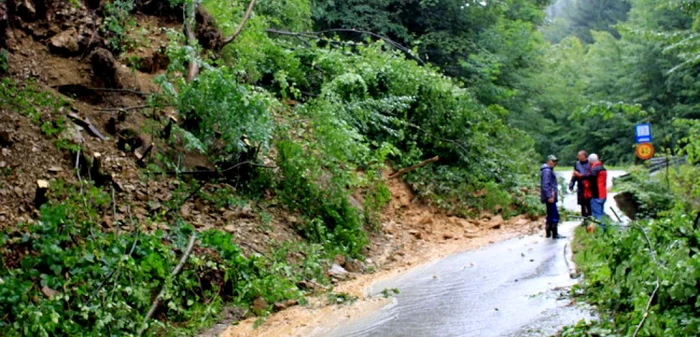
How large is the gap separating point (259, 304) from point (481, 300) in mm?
2472

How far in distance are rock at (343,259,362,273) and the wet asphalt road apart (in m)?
0.74

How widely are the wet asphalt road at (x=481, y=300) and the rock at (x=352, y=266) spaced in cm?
74

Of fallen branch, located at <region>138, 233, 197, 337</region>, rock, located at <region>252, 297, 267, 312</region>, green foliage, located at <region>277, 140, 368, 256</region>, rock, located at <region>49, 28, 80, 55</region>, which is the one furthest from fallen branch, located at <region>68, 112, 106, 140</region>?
rock, located at <region>252, 297, 267, 312</region>

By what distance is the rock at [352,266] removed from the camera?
10557 millimetres

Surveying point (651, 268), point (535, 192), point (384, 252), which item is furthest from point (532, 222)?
point (651, 268)

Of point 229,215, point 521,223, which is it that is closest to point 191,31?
point 229,215

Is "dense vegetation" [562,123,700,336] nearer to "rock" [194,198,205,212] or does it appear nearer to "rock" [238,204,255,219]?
"rock" [238,204,255,219]

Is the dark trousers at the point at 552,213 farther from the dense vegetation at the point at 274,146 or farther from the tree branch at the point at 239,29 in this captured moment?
the tree branch at the point at 239,29

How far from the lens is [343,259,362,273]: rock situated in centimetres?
1056

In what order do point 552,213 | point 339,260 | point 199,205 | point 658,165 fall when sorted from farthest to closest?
point 658,165
point 552,213
point 339,260
point 199,205

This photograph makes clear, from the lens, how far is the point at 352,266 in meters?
10.7

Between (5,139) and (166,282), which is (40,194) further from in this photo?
(166,282)

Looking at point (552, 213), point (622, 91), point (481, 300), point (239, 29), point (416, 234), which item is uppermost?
point (239, 29)

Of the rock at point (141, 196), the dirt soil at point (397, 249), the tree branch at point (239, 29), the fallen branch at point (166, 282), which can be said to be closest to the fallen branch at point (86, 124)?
the rock at point (141, 196)
